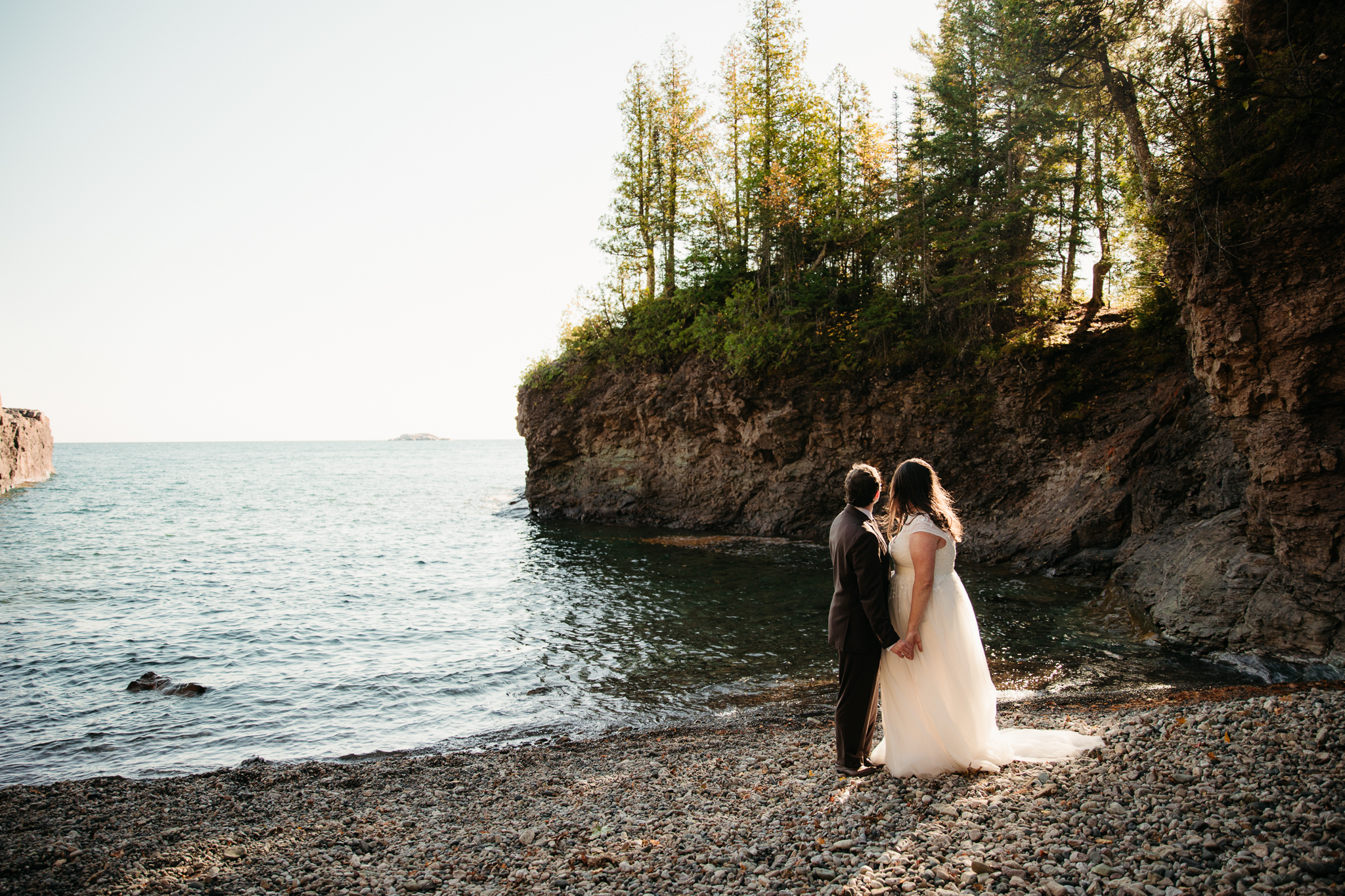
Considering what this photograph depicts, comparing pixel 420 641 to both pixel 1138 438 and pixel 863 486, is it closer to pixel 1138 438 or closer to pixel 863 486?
pixel 863 486

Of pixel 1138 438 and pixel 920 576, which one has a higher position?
pixel 1138 438

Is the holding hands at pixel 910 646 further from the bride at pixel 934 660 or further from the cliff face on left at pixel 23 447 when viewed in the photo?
the cliff face on left at pixel 23 447

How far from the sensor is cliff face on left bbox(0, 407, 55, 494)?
56.3m

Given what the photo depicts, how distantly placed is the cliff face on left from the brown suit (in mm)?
72996

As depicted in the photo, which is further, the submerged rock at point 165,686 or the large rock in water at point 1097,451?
the submerged rock at point 165,686

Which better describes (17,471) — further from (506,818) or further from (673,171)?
(506,818)

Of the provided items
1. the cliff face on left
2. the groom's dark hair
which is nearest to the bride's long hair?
the groom's dark hair

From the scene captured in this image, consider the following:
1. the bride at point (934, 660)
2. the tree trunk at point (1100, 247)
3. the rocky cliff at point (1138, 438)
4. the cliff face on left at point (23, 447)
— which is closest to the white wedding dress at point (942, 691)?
the bride at point (934, 660)

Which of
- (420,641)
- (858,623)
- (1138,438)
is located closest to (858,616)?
(858,623)

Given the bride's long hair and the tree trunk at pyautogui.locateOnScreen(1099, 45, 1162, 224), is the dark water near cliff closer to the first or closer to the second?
the bride's long hair

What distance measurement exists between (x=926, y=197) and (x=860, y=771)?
2227cm

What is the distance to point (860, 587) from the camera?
5895mm

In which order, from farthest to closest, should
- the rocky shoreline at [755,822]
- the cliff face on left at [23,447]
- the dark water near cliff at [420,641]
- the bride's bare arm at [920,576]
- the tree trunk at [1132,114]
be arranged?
the cliff face on left at [23,447], the tree trunk at [1132,114], the dark water near cliff at [420,641], the bride's bare arm at [920,576], the rocky shoreline at [755,822]

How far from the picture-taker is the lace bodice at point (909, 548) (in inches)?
223
